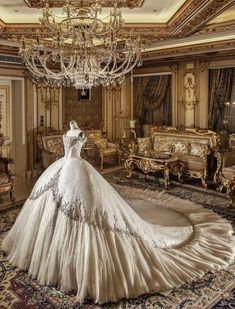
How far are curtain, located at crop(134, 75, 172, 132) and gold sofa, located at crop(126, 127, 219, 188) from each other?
60cm

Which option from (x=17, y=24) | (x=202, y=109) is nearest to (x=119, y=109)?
(x=202, y=109)

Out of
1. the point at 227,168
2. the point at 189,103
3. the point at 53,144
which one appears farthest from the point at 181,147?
the point at 53,144

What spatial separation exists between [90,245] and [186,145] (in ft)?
14.8

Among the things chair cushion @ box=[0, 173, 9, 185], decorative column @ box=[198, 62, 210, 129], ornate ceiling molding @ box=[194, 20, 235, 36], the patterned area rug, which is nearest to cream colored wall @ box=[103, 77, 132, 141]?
decorative column @ box=[198, 62, 210, 129]

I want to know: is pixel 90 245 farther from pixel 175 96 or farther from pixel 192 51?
pixel 175 96

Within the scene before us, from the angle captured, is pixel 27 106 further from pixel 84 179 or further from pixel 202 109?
pixel 84 179

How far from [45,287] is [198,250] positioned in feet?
5.29

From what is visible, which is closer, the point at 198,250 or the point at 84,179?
the point at 84,179

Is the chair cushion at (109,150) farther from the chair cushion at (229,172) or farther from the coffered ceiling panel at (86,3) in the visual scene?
the coffered ceiling panel at (86,3)

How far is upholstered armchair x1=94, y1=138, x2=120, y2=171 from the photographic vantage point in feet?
25.2

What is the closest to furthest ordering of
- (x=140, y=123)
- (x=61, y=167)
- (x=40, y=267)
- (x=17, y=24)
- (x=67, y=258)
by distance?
(x=67, y=258), (x=40, y=267), (x=61, y=167), (x=17, y=24), (x=140, y=123)

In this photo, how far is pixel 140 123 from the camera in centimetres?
838

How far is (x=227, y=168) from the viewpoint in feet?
17.3

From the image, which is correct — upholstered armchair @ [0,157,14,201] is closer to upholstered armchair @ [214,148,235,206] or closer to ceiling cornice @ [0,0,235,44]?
ceiling cornice @ [0,0,235,44]
